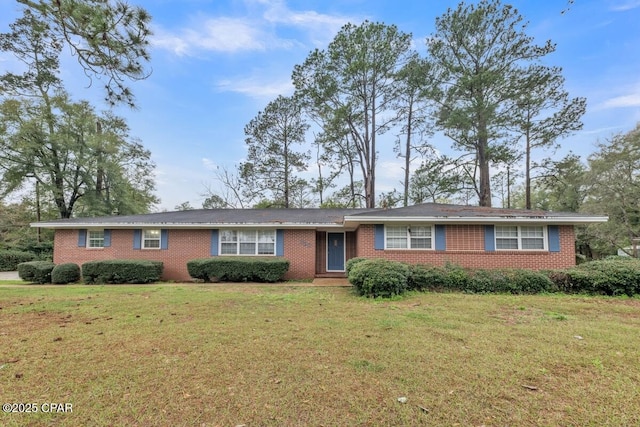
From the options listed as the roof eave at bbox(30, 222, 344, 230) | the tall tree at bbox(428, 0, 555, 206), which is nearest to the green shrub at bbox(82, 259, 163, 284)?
the roof eave at bbox(30, 222, 344, 230)

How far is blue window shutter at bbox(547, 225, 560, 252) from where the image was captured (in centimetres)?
1097

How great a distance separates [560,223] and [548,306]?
205 inches

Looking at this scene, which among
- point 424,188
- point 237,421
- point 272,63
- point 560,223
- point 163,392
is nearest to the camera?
point 237,421

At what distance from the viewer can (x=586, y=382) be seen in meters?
3.27

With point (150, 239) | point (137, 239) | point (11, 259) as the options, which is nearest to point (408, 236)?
point (150, 239)

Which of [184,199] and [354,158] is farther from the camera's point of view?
[184,199]

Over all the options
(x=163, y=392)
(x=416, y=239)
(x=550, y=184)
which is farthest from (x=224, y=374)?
(x=550, y=184)

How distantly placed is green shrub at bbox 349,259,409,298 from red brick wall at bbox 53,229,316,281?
4.70 metres

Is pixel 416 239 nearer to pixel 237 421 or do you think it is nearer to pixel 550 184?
pixel 237 421

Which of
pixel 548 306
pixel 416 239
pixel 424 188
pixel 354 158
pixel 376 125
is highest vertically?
pixel 376 125

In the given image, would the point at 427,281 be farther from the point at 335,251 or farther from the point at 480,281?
the point at 335,251

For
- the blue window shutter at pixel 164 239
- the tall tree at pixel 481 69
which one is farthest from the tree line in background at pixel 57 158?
the tall tree at pixel 481 69

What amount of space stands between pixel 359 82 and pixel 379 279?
17.1m

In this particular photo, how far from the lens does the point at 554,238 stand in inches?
433
